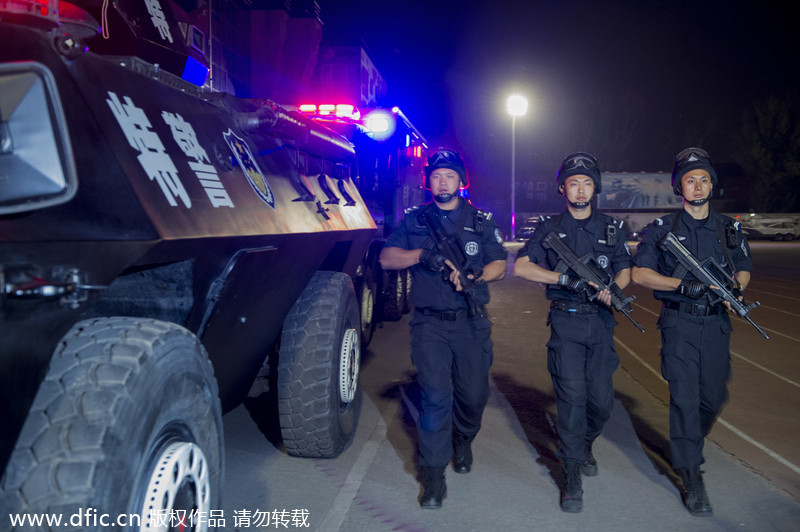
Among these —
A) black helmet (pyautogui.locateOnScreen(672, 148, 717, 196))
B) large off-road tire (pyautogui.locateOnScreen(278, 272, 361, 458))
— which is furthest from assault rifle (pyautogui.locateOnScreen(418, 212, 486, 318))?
black helmet (pyautogui.locateOnScreen(672, 148, 717, 196))

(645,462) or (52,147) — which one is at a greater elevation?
(52,147)

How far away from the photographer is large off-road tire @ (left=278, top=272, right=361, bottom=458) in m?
4.35

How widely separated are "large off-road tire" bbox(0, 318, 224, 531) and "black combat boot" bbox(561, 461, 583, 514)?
226 cm

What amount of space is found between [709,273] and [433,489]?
2.07 meters

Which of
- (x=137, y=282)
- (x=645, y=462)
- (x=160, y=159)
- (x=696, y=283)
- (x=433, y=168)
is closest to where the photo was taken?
(x=160, y=159)

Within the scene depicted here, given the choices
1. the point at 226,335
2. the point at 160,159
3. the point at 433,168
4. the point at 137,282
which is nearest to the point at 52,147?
the point at 160,159

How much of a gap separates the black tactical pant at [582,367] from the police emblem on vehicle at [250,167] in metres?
1.96

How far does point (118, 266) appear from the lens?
224 centimetres

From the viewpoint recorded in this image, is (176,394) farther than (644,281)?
No

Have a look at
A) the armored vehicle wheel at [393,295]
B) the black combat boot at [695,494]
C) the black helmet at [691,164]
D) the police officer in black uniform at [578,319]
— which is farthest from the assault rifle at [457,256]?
the armored vehicle wheel at [393,295]

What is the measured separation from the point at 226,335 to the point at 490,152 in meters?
65.4

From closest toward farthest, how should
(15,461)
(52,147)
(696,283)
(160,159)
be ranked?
(15,461) → (52,147) → (160,159) → (696,283)

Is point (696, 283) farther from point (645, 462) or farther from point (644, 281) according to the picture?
point (645, 462)

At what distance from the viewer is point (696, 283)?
425cm
